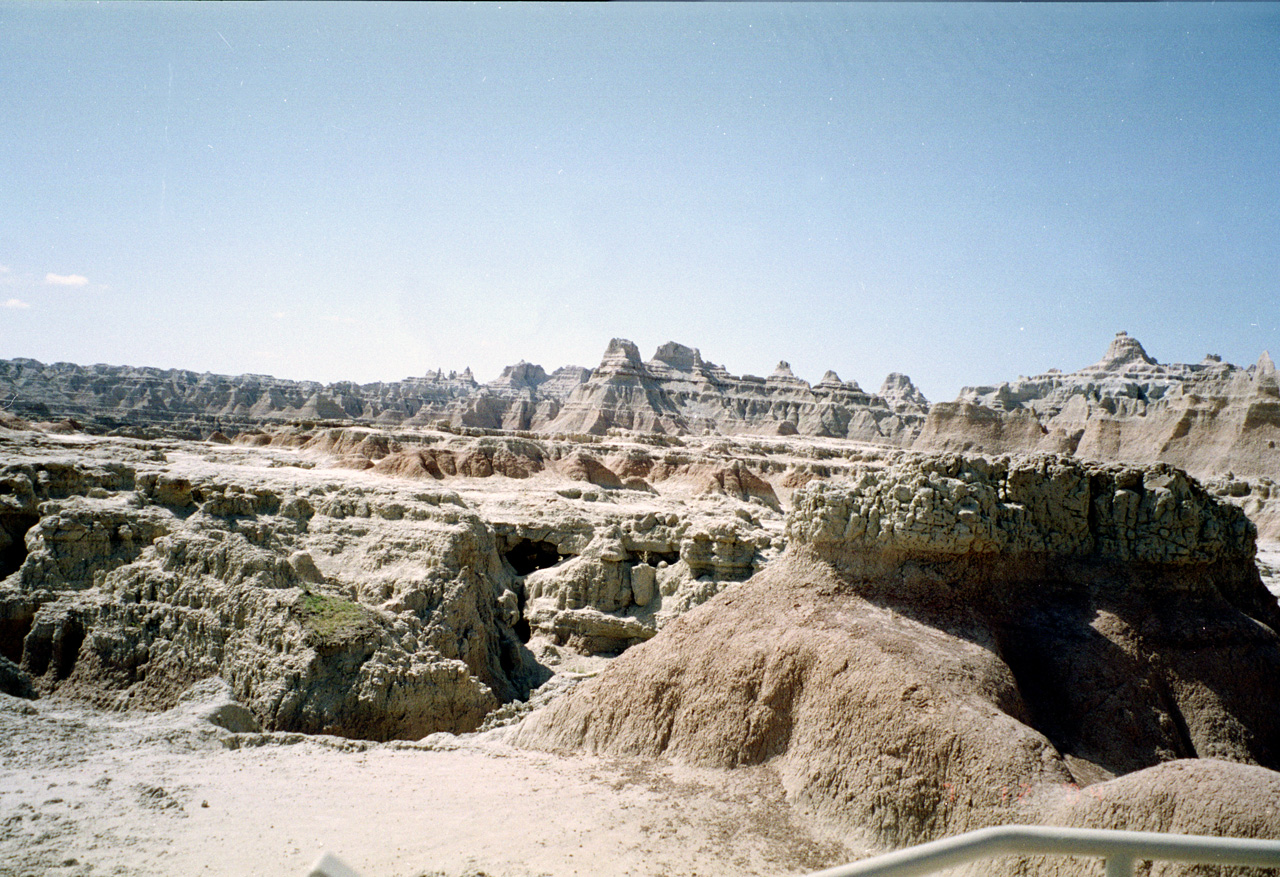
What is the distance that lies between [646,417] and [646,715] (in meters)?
88.4

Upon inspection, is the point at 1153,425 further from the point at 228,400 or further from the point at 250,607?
the point at 228,400

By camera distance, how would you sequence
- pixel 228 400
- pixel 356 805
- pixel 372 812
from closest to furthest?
pixel 372 812, pixel 356 805, pixel 228 400

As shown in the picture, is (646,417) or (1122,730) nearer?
(1122,730)

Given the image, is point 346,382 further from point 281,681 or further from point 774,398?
point 281,681

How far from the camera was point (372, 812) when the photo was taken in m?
7.82

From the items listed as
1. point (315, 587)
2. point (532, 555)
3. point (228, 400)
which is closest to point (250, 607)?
point (315, 587)

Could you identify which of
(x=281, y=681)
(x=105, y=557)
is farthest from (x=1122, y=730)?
(x=105, y=557)

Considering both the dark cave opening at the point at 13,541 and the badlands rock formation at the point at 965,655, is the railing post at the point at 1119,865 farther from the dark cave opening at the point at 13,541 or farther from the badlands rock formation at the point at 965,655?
the dark cave opening at the point at 13,541

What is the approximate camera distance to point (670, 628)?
1086 cm

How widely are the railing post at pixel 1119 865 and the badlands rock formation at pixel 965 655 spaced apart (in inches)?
189

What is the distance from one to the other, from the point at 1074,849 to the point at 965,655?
6575mm

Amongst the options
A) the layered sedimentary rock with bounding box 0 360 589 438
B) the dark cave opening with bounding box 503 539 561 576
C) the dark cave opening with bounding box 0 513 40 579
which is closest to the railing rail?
the dark cave opening with bounding box 0 513 40 579

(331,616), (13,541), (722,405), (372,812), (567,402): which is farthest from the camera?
(567,402)

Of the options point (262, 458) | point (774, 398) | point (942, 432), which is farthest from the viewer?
point (774, 398)
